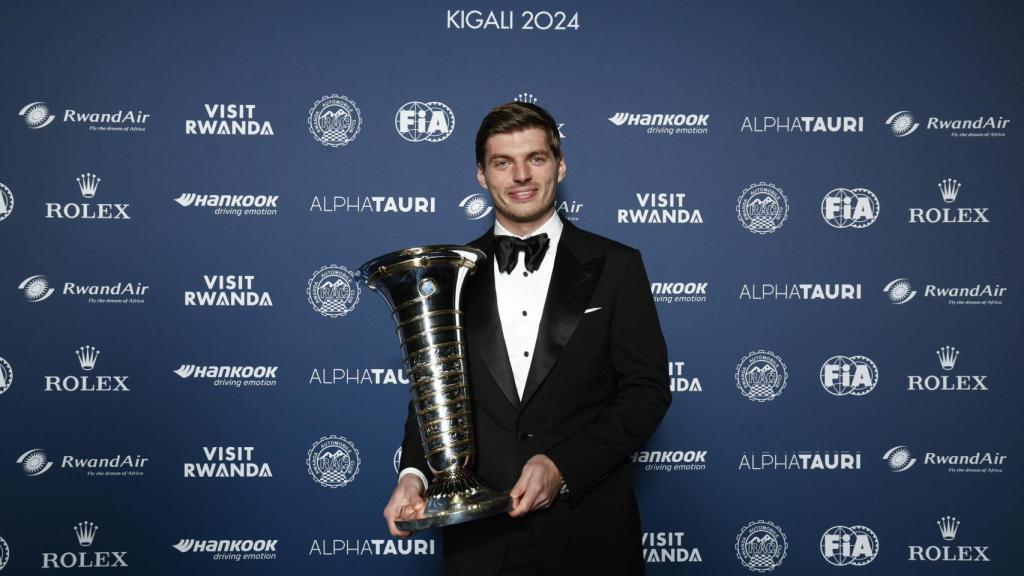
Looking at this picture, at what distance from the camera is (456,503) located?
5.82ft

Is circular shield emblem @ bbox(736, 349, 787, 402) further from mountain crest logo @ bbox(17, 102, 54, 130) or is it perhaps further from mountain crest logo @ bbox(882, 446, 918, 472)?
mountain crest logo @ bbox(17, 102, 54, 130)

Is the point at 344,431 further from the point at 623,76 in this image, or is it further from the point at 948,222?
the point at 948,222

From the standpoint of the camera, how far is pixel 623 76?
3.35 metres

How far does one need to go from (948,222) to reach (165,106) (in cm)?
367

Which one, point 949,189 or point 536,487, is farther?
point 949,189

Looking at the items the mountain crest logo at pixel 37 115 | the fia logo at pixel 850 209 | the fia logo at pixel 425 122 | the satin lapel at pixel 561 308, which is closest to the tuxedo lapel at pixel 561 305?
the satin lapel at pixel 561 308

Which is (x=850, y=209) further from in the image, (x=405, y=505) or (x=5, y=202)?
(x=5, y=202)

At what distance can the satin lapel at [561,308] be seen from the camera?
2062 mm

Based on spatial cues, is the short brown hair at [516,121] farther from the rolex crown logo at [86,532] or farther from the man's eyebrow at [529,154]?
the rolex crown logo at [86,532]

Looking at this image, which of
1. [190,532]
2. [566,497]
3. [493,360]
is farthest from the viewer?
[190,532]

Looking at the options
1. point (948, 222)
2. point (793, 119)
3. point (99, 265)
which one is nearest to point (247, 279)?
point (99, 265)

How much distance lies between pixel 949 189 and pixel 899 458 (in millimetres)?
1268

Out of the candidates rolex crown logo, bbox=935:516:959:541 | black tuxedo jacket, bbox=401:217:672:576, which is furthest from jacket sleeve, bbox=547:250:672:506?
rolex crown logo, bbox=935:516:959:541

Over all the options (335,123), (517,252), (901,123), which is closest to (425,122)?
(335,123)
